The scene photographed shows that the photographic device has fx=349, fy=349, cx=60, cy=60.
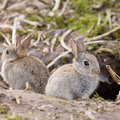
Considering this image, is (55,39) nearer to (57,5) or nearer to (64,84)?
(57,5)

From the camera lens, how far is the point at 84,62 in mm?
6547

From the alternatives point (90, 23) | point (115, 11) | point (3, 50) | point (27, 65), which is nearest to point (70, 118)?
point (27, 65)

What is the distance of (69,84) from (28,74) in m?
1.06

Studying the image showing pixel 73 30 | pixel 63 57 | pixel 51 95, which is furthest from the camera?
pixel 73 30

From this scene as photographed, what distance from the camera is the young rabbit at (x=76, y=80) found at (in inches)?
252

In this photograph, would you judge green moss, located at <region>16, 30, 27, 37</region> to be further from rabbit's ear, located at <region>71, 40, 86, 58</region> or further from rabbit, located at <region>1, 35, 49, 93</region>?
rabbit's ear, located at <region>71, 40, 86, 58</region>

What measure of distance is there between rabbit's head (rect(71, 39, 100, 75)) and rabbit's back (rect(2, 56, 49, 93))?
87 centimetres

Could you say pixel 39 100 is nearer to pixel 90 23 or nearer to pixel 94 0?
pixel 90 23

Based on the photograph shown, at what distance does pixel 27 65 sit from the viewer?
23.3ft

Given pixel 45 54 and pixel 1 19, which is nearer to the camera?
pixel 45 54

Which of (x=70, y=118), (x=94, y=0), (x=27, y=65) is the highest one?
(x=94, y=0)

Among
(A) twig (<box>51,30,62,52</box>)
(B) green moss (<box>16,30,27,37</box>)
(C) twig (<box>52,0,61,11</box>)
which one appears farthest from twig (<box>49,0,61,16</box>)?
(B) green moss (<box>16,30,27,37</box>)

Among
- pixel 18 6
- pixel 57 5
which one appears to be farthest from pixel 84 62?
pixel 18 6

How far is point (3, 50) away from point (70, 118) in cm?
352
